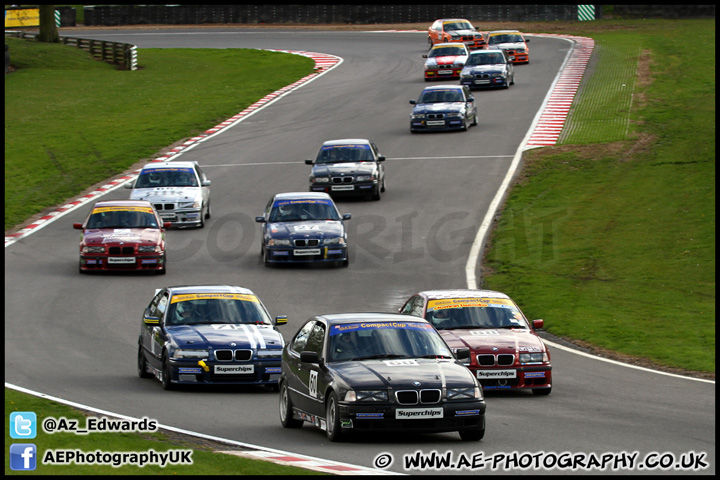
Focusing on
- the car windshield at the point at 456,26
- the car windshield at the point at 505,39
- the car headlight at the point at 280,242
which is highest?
the car windshield at the point at 456,26

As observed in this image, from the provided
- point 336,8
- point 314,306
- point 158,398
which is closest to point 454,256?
point 314,306

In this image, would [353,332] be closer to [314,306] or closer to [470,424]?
[470,424]

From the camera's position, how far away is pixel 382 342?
13.4 meters

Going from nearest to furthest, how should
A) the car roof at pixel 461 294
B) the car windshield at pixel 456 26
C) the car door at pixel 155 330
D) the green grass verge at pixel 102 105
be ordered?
1. the car door at pixel 155 330
2. the car roof at pixel 461 294
3. the green grass verge at pixel 102 105
4. the car windshield at pixel 456 26

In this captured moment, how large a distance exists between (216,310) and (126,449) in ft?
20.7

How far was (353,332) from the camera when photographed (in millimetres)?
13477

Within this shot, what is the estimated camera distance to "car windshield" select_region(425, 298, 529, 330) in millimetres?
17438

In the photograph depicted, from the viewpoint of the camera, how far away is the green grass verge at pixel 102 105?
3947cm

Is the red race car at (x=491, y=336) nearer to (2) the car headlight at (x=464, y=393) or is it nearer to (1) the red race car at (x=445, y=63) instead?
(2) the car headlight at (x=464, y=393)

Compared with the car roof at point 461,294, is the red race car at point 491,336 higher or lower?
lower

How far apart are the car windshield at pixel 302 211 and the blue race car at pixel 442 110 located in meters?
14.7

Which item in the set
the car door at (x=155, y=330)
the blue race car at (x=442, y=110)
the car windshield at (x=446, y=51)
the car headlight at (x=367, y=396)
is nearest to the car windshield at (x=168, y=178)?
the blue race car at (x=442, y=110)

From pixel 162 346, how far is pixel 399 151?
2491 cm

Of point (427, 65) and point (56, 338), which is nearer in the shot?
point (56, 338)
